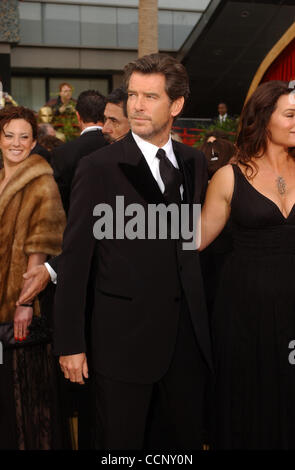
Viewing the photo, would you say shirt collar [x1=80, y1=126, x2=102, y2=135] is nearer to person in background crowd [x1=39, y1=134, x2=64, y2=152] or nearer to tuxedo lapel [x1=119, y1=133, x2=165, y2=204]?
person in background crowd [x1=39, y1=134, x2=64, y2=152]

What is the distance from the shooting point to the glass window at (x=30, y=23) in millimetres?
17375

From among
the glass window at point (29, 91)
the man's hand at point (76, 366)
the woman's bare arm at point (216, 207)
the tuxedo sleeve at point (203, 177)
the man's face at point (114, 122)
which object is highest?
the glass window at point (29, 91)

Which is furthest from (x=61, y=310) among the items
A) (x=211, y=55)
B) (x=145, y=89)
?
(x=211, y=55)

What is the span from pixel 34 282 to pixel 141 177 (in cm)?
77

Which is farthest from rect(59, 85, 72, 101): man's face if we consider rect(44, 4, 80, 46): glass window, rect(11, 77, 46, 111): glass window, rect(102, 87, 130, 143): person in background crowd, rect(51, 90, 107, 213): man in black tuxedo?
rect(11, 77, 46, 111): glass window

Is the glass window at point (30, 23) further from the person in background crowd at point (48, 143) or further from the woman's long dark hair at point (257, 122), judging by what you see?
the woman's long dark hair at point (257, 122)

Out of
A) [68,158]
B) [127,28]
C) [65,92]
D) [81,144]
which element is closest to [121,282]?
[68,158]

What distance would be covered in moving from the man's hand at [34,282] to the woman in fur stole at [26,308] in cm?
5

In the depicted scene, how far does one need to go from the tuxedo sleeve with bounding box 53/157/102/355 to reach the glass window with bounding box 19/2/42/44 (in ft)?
57.3

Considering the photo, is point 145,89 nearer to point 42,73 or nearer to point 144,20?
point 144,20

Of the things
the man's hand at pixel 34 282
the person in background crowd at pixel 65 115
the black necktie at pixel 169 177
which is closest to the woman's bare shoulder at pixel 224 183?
the black necktie at pixel 169 177

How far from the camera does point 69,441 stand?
264 cm

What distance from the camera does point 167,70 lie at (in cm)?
212
